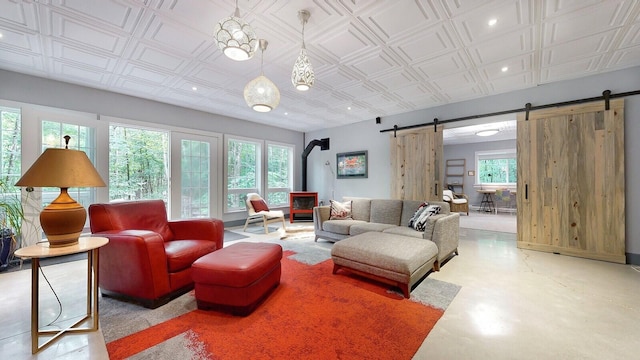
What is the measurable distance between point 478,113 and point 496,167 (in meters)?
5.52

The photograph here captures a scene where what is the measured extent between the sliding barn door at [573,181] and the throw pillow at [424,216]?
5.70 feet

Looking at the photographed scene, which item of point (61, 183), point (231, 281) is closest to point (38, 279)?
point (61, 183)

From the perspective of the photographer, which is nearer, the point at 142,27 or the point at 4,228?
the point at 142,27

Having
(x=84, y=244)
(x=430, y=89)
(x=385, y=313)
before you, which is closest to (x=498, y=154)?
(x=430, y=89)

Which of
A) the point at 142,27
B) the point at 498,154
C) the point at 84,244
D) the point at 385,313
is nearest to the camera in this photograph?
the point at 84,244

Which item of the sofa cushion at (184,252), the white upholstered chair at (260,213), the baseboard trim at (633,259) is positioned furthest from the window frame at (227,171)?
the baseboard trim at (633,259)

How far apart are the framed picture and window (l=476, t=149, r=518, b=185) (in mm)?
5473

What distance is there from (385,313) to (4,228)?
4739 mm

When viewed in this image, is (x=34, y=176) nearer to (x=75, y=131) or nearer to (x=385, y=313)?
(x=385, y=313)

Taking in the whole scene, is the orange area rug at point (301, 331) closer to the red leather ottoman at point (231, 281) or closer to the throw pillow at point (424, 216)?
the red leather ottoman at point (231, 281)

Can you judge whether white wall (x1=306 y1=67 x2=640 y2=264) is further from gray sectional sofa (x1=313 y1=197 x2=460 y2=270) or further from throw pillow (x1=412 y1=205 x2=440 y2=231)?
throw pillow (x1=412 y1=205 x2=440 y2=231)

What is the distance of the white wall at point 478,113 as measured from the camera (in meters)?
3.19

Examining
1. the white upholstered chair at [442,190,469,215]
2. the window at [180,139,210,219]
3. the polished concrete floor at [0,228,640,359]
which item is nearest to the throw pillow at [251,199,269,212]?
the window at [180,139,210,219]

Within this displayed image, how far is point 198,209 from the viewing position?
5.17 meters
